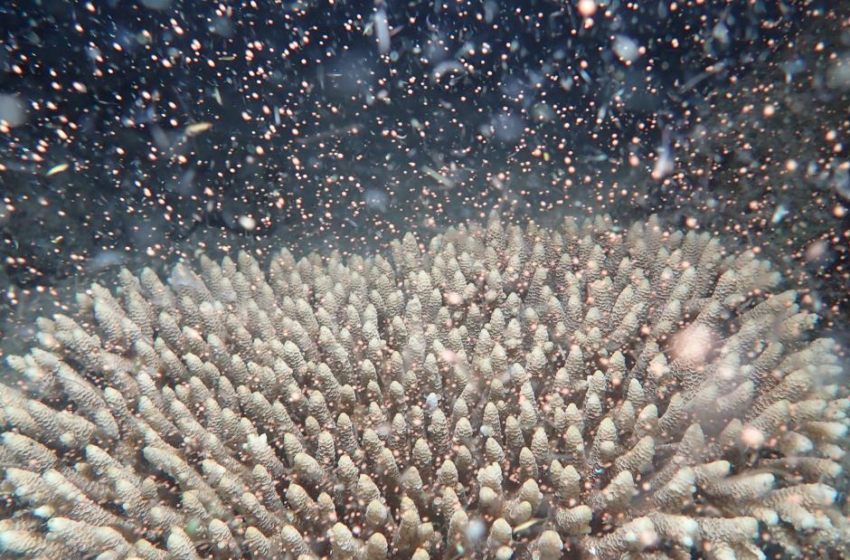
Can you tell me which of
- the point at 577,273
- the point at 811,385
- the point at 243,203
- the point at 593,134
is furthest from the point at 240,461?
the point at 593,134

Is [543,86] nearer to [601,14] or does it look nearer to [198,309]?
[601,14]

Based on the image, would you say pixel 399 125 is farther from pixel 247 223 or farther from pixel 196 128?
pixel 196 128

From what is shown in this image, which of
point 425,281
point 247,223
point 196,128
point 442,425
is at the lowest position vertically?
point 442,425

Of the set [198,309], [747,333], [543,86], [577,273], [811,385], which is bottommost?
[811,385]

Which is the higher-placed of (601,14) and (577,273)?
(601,14)

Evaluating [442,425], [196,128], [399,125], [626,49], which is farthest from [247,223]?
[626,49]

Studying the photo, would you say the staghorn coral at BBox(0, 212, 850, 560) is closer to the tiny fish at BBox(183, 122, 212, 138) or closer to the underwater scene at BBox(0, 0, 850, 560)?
the underwater scene at BBox(0, 0, 850, 560)

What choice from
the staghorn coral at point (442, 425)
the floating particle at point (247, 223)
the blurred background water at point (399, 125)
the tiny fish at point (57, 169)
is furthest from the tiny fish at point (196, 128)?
the staghorn coral at point (442, 425)
